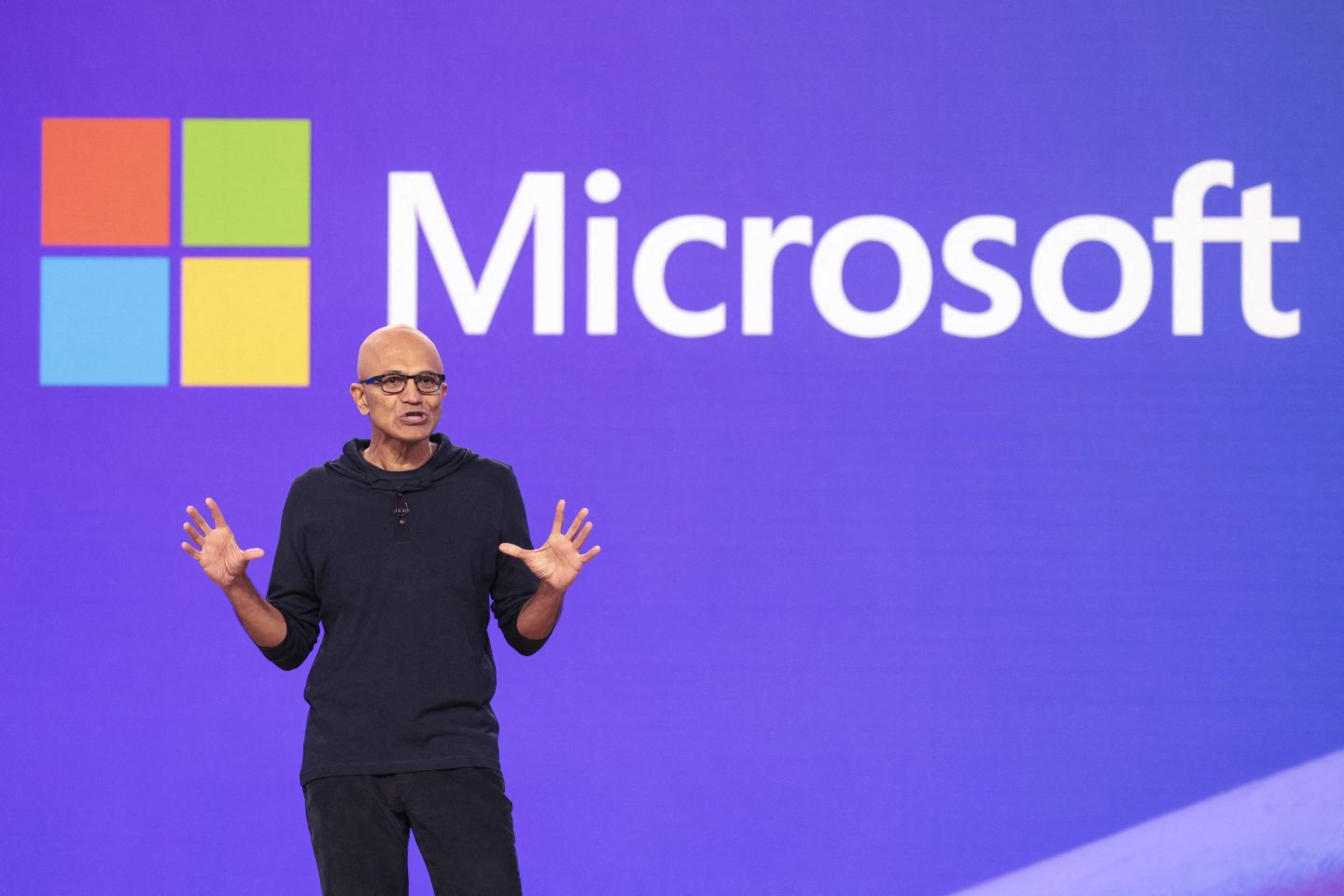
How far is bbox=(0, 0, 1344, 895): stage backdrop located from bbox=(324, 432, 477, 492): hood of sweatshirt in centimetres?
98

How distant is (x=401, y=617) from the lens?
100 inches

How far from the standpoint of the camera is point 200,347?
370 centimetres

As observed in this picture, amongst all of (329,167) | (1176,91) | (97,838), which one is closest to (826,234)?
(1176,91)

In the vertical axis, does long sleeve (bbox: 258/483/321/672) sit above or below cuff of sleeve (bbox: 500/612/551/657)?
above

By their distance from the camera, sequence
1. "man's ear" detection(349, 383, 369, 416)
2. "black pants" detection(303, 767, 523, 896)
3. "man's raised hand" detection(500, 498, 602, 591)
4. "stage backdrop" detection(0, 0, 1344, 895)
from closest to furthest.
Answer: "black pants" detection(303, 767, 523, 896) < "man's raised hand" detection(500, 498, 602, 591) < "man's ear" detection(349, 383, 369, 416) < "stage backdrop" detection(0, 0, 1344, 895)

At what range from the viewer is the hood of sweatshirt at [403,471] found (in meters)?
2.64

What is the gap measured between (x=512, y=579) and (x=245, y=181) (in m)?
1.55

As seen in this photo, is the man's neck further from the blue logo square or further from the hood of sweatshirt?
the blue logo square

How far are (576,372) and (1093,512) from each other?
1289mm

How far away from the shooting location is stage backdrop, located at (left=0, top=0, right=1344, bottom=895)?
3.65 metres

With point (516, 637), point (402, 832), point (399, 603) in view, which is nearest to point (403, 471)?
point (399, 603)

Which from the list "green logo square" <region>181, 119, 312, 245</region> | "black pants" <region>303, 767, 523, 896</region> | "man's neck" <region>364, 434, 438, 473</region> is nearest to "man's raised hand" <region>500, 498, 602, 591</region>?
"man's neck" <region>364, 434, 438, 473</region>

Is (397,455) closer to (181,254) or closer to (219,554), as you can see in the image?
(219,554)

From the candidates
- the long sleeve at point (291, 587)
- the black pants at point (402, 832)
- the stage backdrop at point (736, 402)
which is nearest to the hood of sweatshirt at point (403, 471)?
the long sleeve at point (291, 587)
